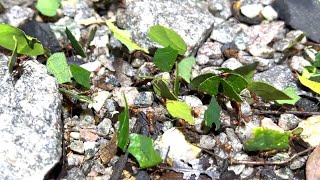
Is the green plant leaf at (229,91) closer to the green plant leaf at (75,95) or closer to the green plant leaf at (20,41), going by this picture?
the green plant leaf at (75,95)

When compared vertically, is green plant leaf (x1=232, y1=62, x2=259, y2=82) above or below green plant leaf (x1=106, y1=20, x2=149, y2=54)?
above

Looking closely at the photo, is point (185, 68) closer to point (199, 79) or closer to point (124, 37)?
point (199, 79)

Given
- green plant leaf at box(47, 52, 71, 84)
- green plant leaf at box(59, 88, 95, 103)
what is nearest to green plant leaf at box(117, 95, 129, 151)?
green plant leaf at box(59, 88, 95, 103)

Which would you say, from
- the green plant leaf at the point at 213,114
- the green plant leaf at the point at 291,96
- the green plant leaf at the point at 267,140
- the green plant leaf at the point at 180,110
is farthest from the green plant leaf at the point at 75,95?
the green plant leaf at the point at 291,96

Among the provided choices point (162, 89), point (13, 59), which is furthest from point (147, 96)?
point (13, 59)

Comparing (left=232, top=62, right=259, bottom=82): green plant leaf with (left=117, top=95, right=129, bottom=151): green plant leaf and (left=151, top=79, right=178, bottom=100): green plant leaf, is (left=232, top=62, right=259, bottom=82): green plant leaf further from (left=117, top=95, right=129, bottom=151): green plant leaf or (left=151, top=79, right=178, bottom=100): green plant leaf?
(left=117, top=95, right=129, bottom=151): green plant leaf

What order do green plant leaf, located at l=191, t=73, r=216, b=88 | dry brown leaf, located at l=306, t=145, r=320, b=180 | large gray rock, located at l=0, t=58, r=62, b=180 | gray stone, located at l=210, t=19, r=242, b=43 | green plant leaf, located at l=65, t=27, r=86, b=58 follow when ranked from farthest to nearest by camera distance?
gray stone, located at l=210, t=19, r=242, b=43
green plant leaf, located at l=65, t=27, r=86, b=58
green plant leaf, located at l=191, t=73, r=216, b=88
dry brown leaf, located at l=306, t=145, r=320, b=180
large gray rock, located at l=0, t=58, r=62, b=180
